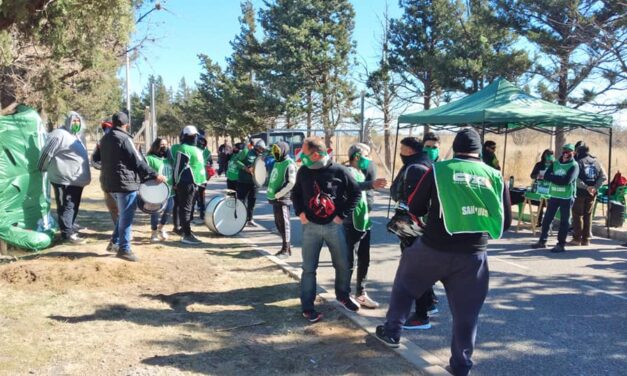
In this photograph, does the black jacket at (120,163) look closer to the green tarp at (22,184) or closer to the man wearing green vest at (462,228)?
the green tarp at (22,184)

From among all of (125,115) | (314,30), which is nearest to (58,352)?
(125,115)

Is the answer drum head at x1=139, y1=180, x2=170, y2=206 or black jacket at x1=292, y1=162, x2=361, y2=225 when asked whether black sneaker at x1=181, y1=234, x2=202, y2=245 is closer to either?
drum head at x1=139, y1=180, x2=170, y2=206

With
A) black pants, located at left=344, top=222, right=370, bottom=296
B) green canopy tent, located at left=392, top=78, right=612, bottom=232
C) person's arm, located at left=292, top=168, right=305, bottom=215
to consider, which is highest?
green canopy tent, located at left=392, top=78, right=612, bottom=232

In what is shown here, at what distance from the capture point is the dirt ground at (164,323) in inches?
150

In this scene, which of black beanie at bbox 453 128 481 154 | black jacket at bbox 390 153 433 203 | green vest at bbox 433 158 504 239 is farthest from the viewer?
black jacket at bbox 390 153 433 203

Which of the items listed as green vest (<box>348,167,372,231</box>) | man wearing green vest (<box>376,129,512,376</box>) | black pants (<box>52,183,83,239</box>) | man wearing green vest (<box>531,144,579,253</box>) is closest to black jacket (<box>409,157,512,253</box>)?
man wearing green vest (<box>376,129,512,376</box>)

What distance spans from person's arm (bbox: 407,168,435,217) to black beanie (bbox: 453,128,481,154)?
25cm

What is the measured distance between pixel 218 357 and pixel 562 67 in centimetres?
1410

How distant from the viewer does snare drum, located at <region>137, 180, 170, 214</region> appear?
758 centimetres

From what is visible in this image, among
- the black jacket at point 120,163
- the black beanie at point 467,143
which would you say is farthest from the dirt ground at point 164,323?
the black beanie at point 467,143

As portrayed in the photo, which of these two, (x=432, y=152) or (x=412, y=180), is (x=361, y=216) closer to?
(x=412, y=180)

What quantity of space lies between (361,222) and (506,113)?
660cm

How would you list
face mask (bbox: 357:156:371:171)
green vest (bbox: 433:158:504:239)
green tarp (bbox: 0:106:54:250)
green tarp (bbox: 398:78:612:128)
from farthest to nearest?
1. green tarp (bbox: 398:78:612:128)
2. green tarp (bbox: 0:106:54:250)
3. face mask (bbox: 357:156:371:171)
4. green vest (bbox: 433:158:504:239)

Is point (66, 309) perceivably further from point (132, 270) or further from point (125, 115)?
point (125, 115)
